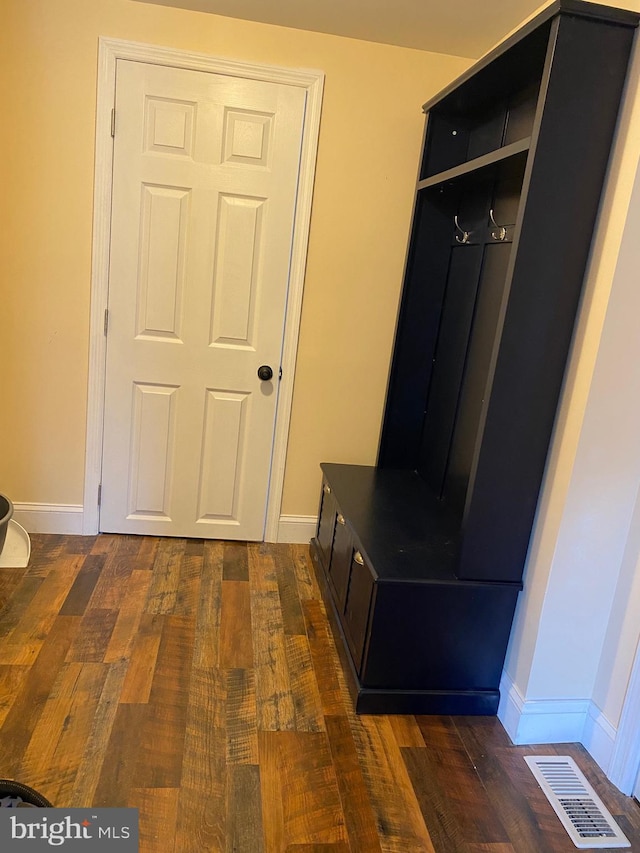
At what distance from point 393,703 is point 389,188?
7.12ft

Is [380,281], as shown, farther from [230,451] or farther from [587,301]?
[587,301]

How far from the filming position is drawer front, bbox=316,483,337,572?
2785mm

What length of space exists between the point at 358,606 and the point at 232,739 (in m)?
0.59

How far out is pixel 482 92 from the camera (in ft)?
7.78

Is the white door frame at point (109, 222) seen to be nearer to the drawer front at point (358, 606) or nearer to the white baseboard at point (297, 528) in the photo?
the white baseboard at point (297, 528)

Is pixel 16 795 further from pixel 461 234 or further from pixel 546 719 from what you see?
pixel 461 234

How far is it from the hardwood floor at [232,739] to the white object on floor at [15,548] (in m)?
0.59

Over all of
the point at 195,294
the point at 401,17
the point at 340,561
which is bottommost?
the point at 340,561

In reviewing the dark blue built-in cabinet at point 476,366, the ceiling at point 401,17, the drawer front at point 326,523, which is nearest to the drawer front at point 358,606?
the dark blue built-in cabinet at point 476,366

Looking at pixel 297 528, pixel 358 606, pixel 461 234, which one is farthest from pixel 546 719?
pixel 461 234

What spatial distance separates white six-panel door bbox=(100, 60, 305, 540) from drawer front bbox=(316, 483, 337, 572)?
34 cm

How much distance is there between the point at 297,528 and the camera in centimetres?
329

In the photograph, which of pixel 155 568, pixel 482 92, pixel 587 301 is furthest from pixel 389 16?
pixel 155 568

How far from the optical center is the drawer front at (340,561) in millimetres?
2424
